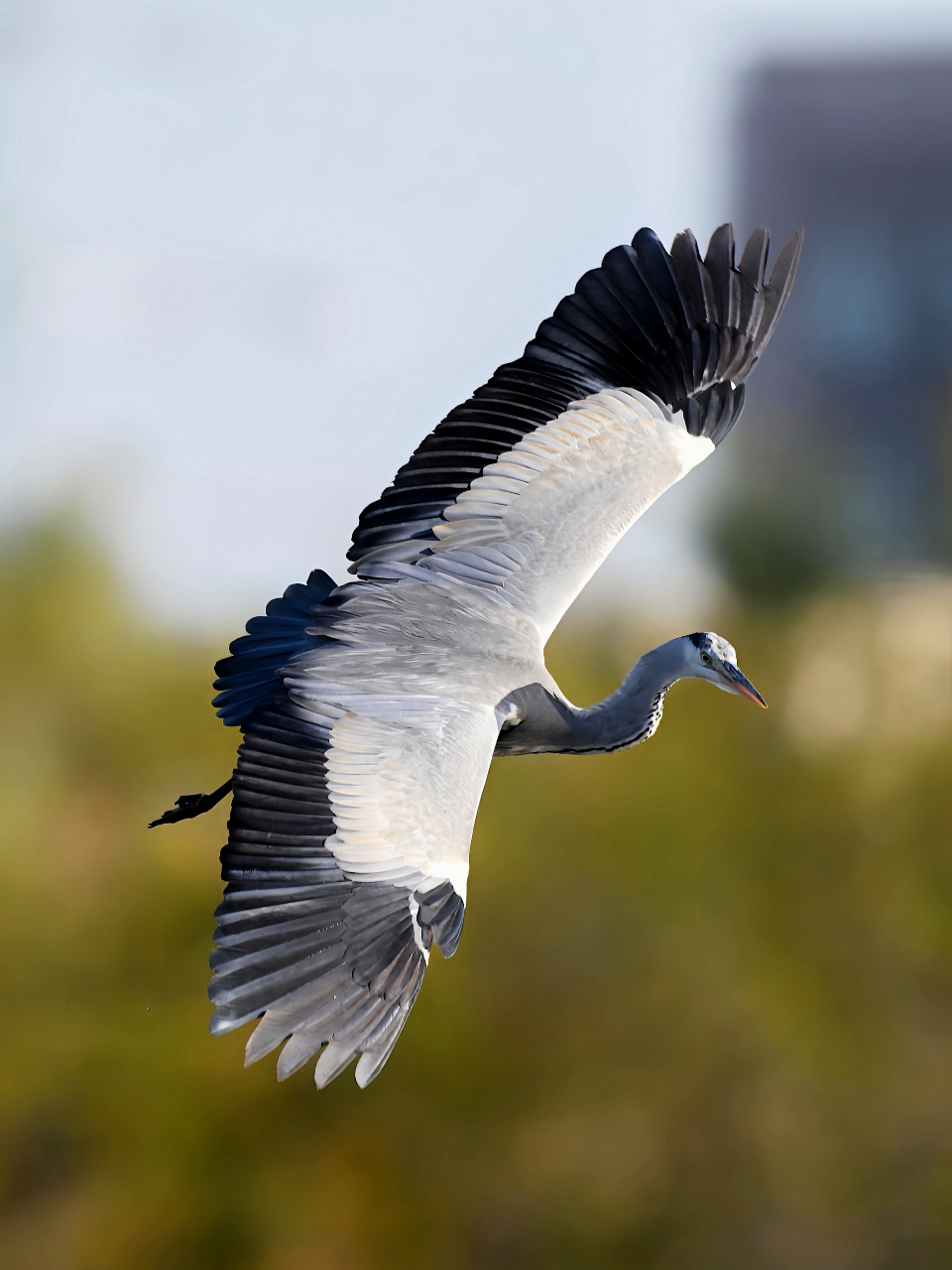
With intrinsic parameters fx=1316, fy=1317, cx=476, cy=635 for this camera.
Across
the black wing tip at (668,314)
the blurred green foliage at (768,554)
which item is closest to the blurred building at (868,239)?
the blurred green foliage at (768,554)

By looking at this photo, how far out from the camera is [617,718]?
113 inches

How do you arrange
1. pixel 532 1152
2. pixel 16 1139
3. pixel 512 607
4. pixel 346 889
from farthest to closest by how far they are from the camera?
pixel 16 1139 < pixel 532 1152 < pixel 512 607 < pixel 346 889

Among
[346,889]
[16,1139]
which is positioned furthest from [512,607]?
[16,1139]

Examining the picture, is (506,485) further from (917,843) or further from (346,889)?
(917,843)

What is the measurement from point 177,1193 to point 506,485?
9.33 m

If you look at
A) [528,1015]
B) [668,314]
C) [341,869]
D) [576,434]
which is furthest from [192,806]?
[528,1015]

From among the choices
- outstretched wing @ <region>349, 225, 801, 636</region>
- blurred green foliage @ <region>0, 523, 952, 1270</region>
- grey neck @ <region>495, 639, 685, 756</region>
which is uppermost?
outstretched wing @ <region>349, 225, 801, 636</region>

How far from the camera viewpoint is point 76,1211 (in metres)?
10.7

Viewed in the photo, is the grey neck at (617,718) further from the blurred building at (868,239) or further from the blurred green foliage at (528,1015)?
the blurred building at (868,239)

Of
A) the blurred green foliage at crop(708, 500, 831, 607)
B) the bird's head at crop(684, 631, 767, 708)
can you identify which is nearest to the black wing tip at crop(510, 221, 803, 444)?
the bird's head at crop(684, 631, 767, 708)

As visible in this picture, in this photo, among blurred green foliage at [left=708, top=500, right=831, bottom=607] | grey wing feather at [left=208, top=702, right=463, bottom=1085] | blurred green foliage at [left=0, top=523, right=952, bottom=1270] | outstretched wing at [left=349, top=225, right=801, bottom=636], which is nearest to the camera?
grey wing feather at [left=208, top=702, right=463, bottom=1085]

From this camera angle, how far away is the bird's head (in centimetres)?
286

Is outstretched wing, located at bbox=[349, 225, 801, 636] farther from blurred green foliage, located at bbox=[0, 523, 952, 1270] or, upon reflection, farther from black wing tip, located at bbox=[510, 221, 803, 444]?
blurred green foliage, located at bbox=[0, 523, 952, 1270]

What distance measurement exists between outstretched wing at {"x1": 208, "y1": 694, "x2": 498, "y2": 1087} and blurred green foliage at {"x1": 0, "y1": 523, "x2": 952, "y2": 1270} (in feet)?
24.5
